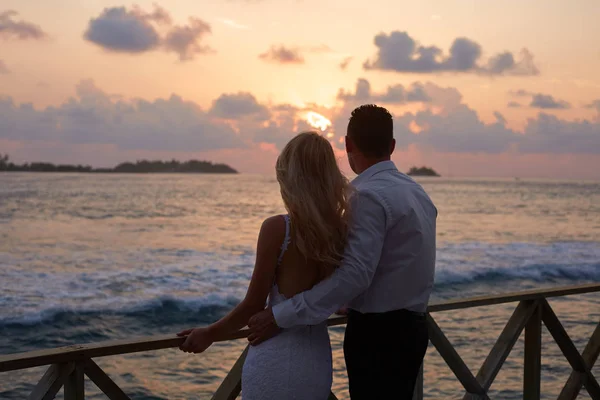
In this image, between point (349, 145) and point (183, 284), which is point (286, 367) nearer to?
point (349, 145)

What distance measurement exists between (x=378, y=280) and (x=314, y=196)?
38 centimetres

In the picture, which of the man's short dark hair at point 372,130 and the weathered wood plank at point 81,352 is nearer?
the weathered wood plank at point 81,352

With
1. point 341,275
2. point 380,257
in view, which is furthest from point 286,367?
point 380,257

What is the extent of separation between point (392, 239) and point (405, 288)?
0.18 metres

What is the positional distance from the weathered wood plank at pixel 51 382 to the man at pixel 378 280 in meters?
0.62

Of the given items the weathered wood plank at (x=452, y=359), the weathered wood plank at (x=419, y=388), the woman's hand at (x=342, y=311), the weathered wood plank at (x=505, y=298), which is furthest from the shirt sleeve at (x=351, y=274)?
the weathered wood plank at (x=419, y=388)

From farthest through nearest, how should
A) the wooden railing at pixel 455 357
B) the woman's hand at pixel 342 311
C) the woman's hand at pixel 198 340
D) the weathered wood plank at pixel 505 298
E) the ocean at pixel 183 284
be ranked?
the ocean at pixel 183 284 → the weathered wood plank at pixel 505 298 → the woman's hand at pixel 342 311 → the woman's hand at pixel 198 340 → the wooden railing at pixel 455 357

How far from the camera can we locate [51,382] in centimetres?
202

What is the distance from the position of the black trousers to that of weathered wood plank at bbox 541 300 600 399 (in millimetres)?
1558

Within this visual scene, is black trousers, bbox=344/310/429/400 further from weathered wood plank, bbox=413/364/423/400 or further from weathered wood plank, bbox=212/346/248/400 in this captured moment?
weathered wood plank, bbox=413/364/423/400

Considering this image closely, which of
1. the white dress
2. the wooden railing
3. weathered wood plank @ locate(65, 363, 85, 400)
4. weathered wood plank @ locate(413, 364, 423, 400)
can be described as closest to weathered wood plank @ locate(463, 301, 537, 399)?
the wooden railing

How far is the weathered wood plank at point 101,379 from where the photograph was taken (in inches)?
82.2

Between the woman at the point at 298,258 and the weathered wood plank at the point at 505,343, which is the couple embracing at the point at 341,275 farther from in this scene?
the weathered wood plank at the point at 505,343

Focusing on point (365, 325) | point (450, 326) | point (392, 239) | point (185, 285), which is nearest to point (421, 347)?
point (365, 325)
